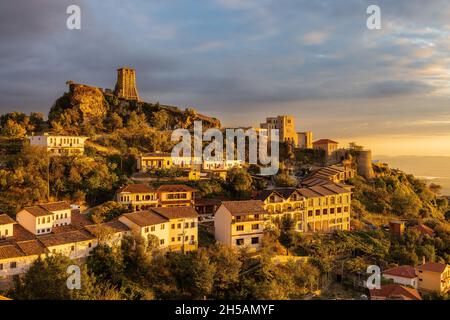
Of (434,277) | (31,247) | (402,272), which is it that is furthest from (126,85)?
(434,277)

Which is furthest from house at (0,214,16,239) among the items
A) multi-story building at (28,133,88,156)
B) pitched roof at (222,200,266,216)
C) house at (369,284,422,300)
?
house at (369,284,422,300)

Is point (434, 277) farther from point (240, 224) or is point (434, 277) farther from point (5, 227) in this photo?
point (5, 227)

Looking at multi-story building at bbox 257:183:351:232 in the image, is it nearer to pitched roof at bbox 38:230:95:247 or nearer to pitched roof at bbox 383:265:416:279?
pitched roof at bbox 383:265:416:279

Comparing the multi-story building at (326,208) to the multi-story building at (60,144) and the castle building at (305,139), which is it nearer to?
the multi-story building at (60,144)

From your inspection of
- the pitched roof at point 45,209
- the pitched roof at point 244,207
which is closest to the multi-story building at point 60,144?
the pitched roof at point 45,209

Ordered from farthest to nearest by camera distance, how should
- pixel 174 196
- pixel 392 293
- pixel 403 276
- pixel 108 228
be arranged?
1. pixel 174 196
2. pixel 403 276
3. pixel 108 228
4. pixel 392 293
